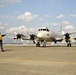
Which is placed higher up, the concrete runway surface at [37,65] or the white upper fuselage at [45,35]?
the white upper fuselage at [45,35]

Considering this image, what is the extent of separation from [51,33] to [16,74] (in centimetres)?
3390

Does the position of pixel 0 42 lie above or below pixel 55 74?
above

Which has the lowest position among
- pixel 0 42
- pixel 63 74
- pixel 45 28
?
pixel 63 74

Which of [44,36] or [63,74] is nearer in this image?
[63,74]

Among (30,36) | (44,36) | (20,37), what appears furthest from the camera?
(20,37)

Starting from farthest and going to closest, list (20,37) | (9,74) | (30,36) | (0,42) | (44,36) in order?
(20,37) < (30,36) < (44,36) < (0,42) < (9,74)

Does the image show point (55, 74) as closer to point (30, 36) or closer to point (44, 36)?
point (44, 36)

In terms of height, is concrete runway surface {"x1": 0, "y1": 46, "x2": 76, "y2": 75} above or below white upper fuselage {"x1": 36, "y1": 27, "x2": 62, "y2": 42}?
below

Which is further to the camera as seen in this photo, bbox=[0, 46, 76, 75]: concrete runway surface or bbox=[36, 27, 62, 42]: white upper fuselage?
bbox=[36, 27, 62, 42]: white upper fuselage

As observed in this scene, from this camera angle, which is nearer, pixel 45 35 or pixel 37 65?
pixel 37 65

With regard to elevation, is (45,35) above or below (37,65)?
above

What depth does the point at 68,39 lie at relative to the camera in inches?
1683

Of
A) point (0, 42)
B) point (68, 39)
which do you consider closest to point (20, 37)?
point (68, 39)

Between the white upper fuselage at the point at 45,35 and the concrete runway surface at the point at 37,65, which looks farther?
the white upper fuselage at the point at 45,35
